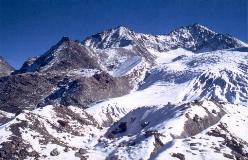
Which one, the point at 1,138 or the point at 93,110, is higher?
the point at 93,110

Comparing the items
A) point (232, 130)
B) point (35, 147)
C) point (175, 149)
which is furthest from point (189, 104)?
point (35, 147)

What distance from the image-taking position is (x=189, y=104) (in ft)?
478

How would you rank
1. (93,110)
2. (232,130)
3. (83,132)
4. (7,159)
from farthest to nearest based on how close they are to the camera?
(93,110), (83,132), (232,130), (7,159)

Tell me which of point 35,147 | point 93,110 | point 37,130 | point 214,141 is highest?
point 93,110

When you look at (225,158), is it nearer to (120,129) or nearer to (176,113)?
(176,113)

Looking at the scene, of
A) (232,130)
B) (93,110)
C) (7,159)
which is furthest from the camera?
(93,110)

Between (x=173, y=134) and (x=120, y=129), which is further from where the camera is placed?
(x=120, y=129)

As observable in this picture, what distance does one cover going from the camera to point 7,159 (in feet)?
341

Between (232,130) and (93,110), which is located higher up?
(93,110)

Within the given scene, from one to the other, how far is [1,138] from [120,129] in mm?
45838

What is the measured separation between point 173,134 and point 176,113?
57.0 ft

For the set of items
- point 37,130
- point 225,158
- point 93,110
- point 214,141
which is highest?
point 93,110

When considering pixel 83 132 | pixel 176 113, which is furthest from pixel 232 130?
pixel 83 132

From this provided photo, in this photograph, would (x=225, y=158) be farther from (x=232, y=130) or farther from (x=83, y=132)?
(x=83, y=132)
